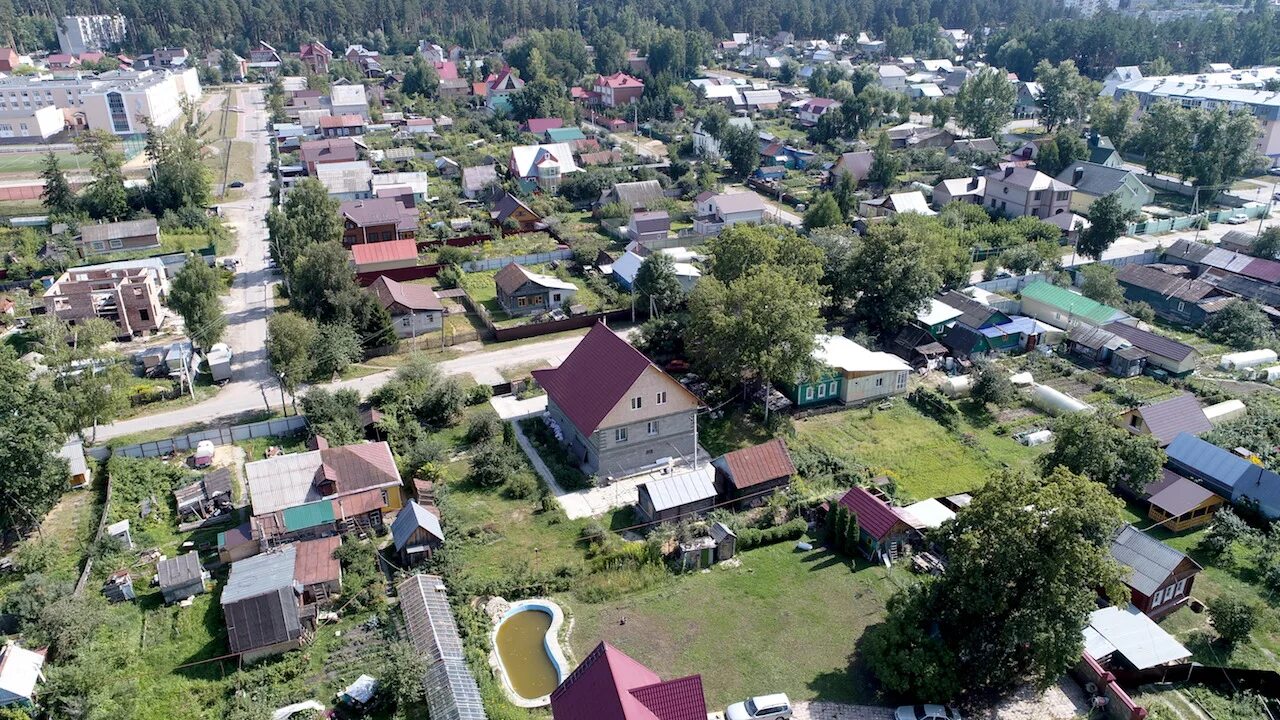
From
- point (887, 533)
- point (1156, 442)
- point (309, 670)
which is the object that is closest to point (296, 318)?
point (309, 670)

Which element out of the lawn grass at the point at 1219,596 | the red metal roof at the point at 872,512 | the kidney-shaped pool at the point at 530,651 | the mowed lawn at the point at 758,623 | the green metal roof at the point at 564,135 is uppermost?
the green metal roof at the point at 564,135

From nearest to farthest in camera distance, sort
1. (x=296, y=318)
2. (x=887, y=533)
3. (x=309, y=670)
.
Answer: (x=309, y=670) → (x=887, y=533) → (x=296, y=318)

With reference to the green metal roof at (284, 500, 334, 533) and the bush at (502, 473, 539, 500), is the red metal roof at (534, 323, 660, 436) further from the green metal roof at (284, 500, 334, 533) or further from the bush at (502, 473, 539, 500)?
the green metal roof at (284, 500, 334, 533)

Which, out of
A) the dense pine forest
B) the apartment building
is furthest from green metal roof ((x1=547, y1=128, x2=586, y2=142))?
the dense pine forest

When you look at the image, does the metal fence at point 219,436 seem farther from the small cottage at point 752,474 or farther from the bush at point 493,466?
the small cottage at point 752,474

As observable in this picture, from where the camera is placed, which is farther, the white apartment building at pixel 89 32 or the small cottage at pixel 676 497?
the white apartment building at pixel 89 32

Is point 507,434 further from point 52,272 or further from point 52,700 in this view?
point 52,272

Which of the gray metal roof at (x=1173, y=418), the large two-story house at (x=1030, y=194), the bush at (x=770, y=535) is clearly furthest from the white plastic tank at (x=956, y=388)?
the large two-story house at (x=1030, y=194)
